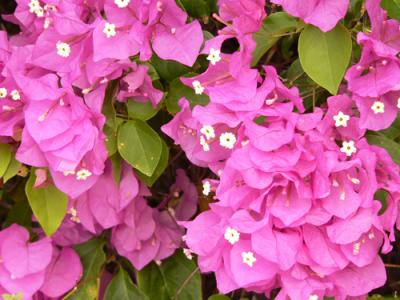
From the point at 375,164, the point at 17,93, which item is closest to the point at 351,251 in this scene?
the point at 375,164

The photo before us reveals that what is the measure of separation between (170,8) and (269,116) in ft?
0.77

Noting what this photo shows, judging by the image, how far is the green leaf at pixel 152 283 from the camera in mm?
1403

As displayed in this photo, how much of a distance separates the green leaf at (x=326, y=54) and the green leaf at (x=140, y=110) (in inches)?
11.1

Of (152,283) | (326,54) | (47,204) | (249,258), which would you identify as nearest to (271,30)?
(326,54)

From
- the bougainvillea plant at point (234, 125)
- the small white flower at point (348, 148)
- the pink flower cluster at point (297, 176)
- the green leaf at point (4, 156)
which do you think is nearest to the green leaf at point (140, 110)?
the bougainvillea plant at point (234, 125)

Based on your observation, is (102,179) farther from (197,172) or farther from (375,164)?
(375,164)

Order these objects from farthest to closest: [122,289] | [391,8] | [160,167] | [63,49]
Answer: [122,289] → [160,167] → [63,49] → [391,8]

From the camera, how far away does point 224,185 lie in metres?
1.05

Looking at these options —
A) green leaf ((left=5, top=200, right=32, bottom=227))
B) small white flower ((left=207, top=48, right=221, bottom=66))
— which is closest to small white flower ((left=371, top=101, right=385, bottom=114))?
small white flower ((left=207, top=48, right=221, bottom=66))

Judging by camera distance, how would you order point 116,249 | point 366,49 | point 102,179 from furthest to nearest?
point 116,249, point 102,179, point 366,49

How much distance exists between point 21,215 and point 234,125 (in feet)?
1.98

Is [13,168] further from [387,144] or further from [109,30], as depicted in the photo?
[387,144]

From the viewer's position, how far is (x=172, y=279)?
4.62ft

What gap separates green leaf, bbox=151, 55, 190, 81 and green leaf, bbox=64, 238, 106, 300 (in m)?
0.43
